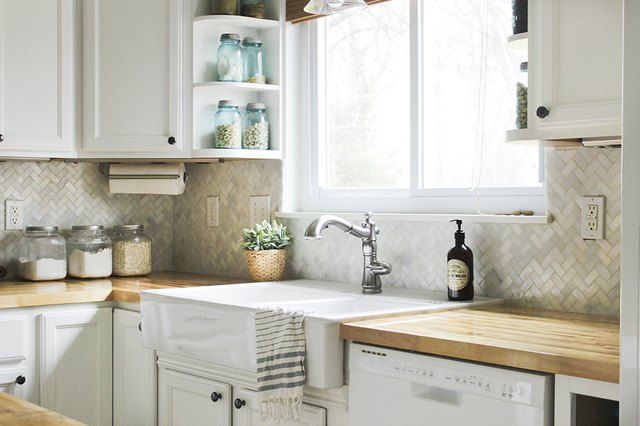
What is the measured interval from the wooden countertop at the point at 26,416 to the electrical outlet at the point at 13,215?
2282 millimetres

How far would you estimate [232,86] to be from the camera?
3.39 meters

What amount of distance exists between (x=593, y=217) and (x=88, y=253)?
213cm

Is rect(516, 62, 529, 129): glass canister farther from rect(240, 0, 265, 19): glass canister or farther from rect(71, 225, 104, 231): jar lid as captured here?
rect(71, 225, 104, 231): jar lid

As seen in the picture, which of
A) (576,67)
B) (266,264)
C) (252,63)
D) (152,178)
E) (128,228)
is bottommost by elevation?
(266,264)

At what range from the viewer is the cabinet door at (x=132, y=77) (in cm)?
345

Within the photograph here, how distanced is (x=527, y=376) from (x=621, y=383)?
0.84 feet

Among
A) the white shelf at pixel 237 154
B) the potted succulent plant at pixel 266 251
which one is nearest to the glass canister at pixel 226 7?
the white shelf at pixel 237 154

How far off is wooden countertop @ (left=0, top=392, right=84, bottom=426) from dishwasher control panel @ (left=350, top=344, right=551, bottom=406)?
92 centimetres

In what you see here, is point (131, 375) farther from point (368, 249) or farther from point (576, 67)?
point (576, 67)

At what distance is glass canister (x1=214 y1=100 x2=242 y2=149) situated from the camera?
3.41m

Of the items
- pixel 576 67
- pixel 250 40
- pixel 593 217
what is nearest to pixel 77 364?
pixel 250 40

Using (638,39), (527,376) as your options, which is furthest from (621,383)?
(638,39)

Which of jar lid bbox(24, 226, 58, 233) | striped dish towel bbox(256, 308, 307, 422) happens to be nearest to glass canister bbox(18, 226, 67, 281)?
jar lid bbox(24, 226, 58, 233)

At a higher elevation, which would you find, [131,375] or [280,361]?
[280,361]
